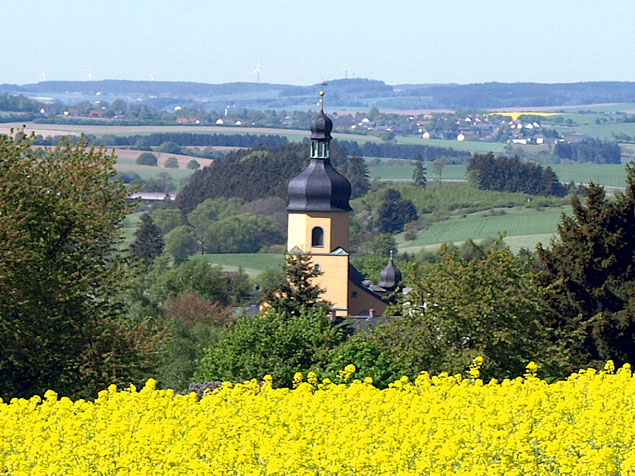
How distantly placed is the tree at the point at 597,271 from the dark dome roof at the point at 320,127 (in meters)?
48.4

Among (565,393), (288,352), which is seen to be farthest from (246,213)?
(565,393)

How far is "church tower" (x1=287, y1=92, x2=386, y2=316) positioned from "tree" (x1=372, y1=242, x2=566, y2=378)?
149 feet

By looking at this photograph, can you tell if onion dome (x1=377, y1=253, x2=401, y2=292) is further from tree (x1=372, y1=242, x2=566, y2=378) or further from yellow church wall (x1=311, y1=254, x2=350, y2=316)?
tree (x1=372, y1=242, x2=566, y2=378)

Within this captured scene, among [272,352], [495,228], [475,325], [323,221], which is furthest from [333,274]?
[495,228]

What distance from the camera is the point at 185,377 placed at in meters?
55.8

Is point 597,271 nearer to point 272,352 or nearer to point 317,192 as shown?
point 272,352

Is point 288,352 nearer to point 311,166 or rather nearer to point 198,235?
point 311,166

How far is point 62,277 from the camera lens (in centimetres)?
2955

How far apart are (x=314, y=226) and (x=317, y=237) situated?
2.08 ft

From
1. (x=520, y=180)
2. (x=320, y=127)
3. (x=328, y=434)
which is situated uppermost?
(x=328, y=434)

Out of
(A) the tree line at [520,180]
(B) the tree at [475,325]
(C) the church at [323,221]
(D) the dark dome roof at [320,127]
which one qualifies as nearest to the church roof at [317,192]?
(C) the church at [323,221]

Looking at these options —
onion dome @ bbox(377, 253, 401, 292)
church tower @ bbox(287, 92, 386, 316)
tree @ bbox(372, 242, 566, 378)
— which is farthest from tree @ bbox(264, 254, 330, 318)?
onion dome @ bbox(377, 253, 401, 292)

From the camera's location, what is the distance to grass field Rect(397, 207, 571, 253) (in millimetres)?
136125

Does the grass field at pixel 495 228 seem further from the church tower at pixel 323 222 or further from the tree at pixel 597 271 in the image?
the tree at pixel 597 271
